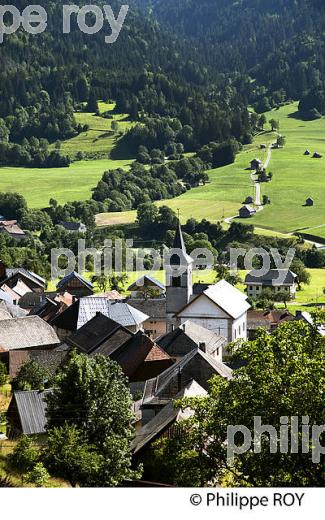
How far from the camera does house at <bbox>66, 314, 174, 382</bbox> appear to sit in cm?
4412

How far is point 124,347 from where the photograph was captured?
1848 inches

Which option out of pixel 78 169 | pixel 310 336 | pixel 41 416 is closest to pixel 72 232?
pixel 78 169

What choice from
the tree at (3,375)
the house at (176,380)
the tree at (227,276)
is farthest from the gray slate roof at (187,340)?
the tree at (227,276)

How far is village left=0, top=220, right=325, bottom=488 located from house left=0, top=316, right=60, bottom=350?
6 centimetres

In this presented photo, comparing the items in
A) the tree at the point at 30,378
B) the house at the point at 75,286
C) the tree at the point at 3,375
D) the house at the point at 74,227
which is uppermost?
the tree at the point at 30,378

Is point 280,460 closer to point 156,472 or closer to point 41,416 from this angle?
point 156,472

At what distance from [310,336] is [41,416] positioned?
47.3 ft

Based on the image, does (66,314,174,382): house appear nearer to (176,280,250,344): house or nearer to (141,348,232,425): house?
(141,348,232,425): house

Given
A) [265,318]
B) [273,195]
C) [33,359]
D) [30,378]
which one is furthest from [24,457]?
[273,195]

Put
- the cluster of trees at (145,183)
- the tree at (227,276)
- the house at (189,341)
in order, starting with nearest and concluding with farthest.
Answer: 1. the house at (189,341)
2. the tree at (227,276)
3. the cluster of trees at (145,183)

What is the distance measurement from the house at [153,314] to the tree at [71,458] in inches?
1527

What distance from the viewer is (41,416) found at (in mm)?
33625

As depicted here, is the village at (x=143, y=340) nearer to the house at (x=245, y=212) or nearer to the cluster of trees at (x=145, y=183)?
the house at (x=245, y=212)

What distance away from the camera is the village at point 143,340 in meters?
33.8
